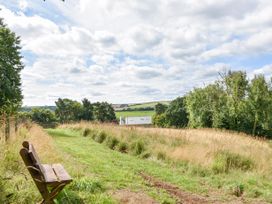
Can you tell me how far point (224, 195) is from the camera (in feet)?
27.3

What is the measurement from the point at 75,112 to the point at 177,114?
23.5 metres

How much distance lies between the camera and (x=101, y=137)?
59.6 ft

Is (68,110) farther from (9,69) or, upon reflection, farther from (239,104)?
(9,69)

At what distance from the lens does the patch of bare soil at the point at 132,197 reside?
6.45 meters

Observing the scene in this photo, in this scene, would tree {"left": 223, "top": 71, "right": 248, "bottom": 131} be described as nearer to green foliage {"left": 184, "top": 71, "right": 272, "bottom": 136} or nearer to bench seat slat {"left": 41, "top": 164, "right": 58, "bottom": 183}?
green foliage {"left": 184, "top": 71, "right": 272, "bottom": 136}

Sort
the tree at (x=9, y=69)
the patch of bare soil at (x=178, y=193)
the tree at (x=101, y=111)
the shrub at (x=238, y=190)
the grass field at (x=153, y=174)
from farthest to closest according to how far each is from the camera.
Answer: the tree at (x=101, y=111), the tree at (x=9, y=69), the shrub at (x=238, y=190), the patch of bare soil at (x=178, y=193), the grass field at (x=153, y=174)

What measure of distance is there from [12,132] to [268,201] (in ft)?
22.6

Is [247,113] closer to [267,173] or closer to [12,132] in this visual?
[267,173]

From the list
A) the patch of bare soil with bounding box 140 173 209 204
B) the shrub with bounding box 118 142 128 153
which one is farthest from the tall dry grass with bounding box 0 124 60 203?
the shrub with bounding box 118 142 128 153

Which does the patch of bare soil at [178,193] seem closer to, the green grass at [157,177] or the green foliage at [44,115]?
the green grass at [157,177]

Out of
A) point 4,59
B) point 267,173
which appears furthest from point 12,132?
point 4,59

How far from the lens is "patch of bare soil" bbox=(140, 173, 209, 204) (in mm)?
7488

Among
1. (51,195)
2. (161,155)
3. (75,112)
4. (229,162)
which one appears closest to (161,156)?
(161,155)

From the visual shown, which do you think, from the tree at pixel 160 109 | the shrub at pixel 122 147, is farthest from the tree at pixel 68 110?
the shrub at pixel 122 147
